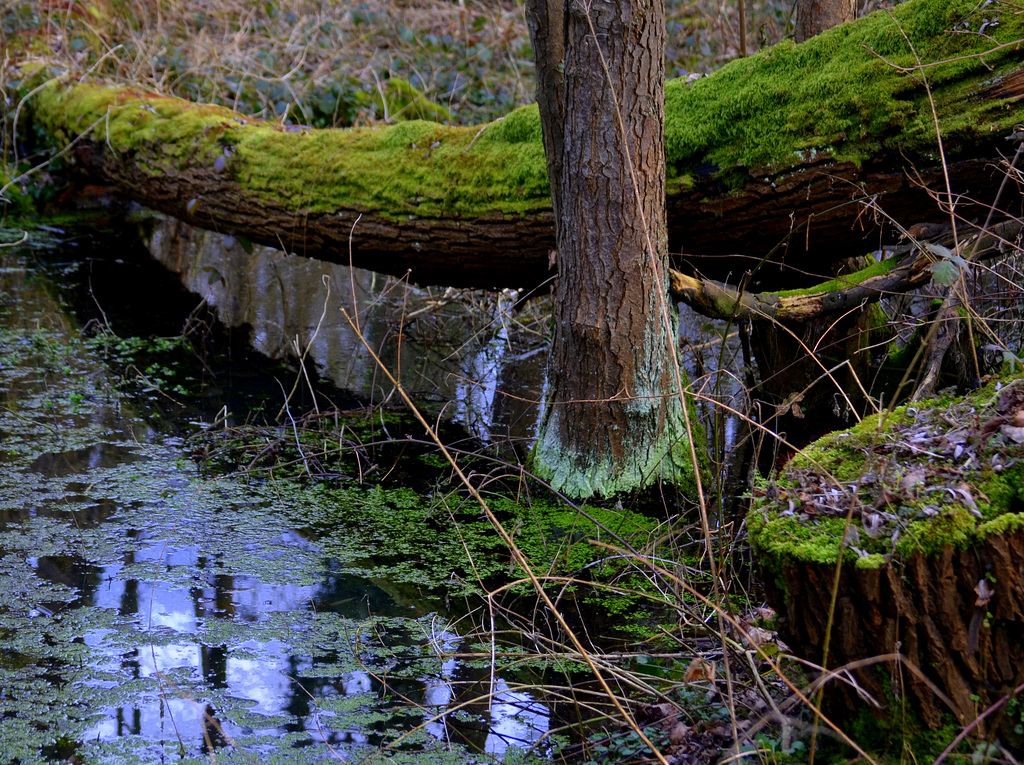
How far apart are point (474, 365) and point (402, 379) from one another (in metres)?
0.47

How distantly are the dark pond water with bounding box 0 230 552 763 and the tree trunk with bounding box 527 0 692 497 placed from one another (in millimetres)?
905

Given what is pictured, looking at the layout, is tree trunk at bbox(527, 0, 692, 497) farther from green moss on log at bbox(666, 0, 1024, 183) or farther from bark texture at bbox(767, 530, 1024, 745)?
bark texture at bbox(767, 530, 1024, 745)

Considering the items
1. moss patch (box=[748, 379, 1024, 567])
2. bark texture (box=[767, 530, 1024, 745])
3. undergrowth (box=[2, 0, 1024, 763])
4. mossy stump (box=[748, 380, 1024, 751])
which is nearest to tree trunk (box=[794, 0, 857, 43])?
undergrowth (box=[2, 0, 1024, 763])

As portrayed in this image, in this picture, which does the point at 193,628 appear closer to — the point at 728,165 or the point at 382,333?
the point at 728,165

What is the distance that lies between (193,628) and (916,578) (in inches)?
72.0

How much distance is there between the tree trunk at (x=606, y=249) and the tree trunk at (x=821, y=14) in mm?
1244

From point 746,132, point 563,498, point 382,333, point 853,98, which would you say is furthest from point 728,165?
point 382,333

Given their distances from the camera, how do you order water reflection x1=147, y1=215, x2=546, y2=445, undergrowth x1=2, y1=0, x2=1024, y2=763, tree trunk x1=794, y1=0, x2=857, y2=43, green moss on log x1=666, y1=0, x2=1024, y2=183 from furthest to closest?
water reflection x1=147, y1=215, x2=546, y2=445
tree trunk x1=794, y1=0, x2=857, y2=43
green moss on log x1=666, y1=0, x2=1024, y2=183
undergrowth x1=2, y1=0, x2=1024, y2=763

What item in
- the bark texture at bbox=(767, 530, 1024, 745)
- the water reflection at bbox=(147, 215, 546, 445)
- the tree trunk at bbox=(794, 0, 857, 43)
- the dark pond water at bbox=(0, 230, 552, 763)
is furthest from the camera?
the water reflection at bbox=(147, 215, 546, 445)

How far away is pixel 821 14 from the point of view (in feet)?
12.1

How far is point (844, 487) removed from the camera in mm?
1673

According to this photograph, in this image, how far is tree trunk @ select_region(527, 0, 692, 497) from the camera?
2.79 meters

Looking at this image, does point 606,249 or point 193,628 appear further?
point 606,249

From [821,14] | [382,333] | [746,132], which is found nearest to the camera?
[746,132]
